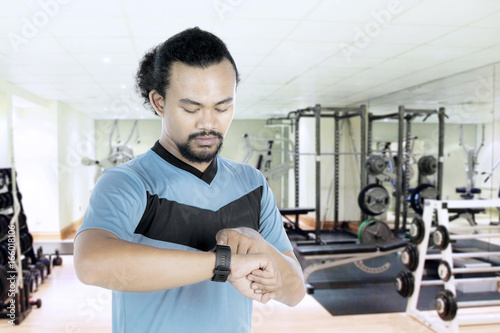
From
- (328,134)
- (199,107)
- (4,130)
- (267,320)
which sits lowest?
(267,320)

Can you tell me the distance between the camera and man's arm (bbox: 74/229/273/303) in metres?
0.43

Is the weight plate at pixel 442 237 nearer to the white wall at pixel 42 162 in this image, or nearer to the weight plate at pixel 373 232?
the weight plate at pixel 373 232

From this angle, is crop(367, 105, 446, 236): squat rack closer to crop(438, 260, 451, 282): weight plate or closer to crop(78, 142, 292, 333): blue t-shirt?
crop(438, 260, 451, 282): weight plate

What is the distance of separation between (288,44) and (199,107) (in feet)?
7.02

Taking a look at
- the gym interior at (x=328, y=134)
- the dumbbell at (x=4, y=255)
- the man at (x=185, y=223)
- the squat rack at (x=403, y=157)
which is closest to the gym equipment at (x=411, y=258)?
the gym interior at (x=328, y=134)

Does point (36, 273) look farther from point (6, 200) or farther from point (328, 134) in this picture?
point (328, 134)

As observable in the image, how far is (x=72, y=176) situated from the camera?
220 inches

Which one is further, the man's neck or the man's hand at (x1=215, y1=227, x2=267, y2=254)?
the man's neck

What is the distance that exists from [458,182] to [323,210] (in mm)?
2549

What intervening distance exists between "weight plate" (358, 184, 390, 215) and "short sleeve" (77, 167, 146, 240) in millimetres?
4410

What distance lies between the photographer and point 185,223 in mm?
606

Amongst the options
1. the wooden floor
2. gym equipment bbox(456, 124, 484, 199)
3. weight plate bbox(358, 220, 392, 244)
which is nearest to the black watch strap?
the wooden floor

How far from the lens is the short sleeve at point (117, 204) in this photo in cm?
48

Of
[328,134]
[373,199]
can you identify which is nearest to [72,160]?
[328,134]
